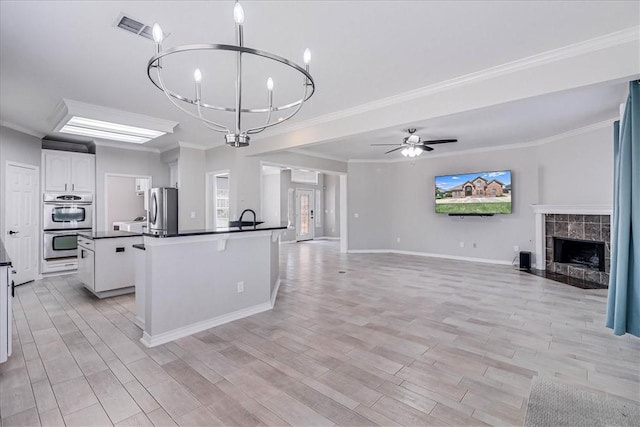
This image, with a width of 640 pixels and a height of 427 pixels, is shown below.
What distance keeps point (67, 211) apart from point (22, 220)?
75 cm

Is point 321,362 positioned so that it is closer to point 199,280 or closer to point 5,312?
point 199,280

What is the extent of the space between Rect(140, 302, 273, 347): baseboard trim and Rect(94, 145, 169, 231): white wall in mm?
4513

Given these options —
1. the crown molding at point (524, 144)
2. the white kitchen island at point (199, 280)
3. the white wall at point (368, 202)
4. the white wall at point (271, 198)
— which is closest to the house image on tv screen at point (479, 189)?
the crown molding at point (524, 144)

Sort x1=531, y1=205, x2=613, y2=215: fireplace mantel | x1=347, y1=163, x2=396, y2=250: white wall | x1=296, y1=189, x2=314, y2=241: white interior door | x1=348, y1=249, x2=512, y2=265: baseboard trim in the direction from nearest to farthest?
x1=531, y1=205, x2=613, y2=215: fireplace mantel → x1=348, y1=249, x2=512, y2=265: baseboard trim → x1=347, y1=163, x2=396, y2=250: white wall → x1=296, y1=189, x2=314, y2=241: white interior door

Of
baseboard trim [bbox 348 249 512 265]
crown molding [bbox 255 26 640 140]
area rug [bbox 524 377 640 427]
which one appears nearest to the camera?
area rug [bbox 524 377 640 427]

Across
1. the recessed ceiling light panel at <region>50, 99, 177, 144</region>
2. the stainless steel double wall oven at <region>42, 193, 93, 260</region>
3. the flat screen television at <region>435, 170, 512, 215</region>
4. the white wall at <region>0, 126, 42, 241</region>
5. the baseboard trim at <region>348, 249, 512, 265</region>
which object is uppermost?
the recessed ceiling light panel at <region>50, 99, 177, 144</region>

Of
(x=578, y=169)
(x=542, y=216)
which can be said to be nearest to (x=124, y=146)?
(x=542, y=216)

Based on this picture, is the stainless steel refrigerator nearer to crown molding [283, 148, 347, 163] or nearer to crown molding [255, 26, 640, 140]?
crown molding [255, 26, 640, 140]

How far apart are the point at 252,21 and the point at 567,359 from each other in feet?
12.5

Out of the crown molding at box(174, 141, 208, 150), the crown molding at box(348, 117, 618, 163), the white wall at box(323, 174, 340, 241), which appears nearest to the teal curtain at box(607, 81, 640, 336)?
the crown molding at box(348, 117, 618, 163)

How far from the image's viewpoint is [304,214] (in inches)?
491

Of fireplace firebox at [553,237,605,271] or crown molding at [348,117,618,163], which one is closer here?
crown molding at [348,117,618,163]

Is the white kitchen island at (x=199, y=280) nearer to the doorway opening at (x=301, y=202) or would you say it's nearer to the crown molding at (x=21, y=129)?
the crown molding at (x=21, y=129)

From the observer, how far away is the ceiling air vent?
236 centimetres
